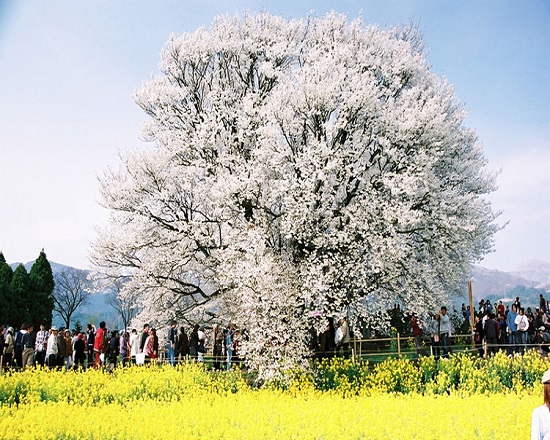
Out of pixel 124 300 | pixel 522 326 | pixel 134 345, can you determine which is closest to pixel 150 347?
pixel 134 345

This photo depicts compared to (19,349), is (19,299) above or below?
above

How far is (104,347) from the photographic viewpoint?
2083 centimetres

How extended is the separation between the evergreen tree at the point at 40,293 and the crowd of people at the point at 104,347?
25355 millimetres

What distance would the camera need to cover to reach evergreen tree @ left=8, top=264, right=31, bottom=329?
43.2m

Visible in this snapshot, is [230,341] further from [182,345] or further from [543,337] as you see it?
[543,337]

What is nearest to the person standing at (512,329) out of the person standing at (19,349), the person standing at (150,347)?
the person standing at (150,347)

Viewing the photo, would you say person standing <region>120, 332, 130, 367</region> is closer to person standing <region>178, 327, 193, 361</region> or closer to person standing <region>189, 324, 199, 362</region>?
person standing <region>178, 327, 193, 361</region>

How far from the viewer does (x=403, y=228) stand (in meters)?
20.5

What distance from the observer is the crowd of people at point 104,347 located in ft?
63.1

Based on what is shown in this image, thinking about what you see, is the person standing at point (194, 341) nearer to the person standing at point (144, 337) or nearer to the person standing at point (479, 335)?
the person standing at point (144, 337)

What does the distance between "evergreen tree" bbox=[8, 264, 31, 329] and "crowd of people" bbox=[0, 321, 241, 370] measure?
23.7 meters

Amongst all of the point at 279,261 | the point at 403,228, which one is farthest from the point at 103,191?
the point at 403,228

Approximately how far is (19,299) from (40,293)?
224 cm

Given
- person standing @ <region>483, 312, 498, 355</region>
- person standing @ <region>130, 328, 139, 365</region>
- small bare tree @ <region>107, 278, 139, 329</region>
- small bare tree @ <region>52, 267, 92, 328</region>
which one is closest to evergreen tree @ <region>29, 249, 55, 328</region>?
small bare tree @ <region>107, 278, 139, 329</region>
